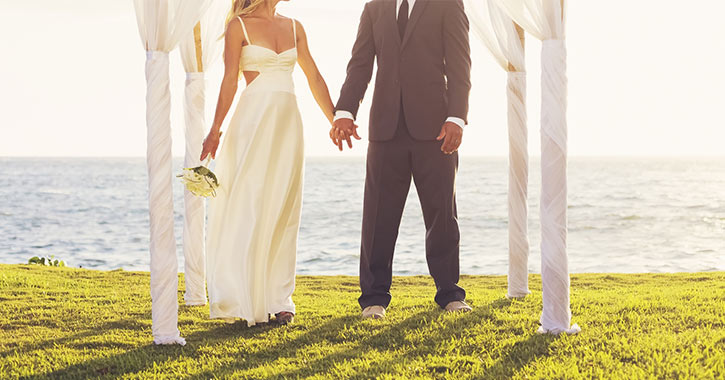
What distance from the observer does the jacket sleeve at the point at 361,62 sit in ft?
15.5

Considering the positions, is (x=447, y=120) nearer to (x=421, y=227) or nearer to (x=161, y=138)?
(x=161, y=138)

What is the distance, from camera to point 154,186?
396 centimetres

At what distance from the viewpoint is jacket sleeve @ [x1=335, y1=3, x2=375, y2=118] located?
4.71m

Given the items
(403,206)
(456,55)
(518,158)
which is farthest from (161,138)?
(518,158)

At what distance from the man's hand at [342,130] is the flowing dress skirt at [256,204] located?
0.24 metres

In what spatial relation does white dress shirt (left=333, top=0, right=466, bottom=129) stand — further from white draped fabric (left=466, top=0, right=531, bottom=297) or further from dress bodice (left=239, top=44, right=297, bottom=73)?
white draped fabric (left=466, top=0, right=531, bottom=297)

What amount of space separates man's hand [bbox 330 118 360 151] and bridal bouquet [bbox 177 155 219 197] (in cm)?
87

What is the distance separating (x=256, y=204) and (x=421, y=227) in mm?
22030

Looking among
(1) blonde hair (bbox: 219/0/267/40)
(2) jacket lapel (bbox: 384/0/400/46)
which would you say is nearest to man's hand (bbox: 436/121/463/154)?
(2) jacket lapel (bbox: 384/0/400/46)

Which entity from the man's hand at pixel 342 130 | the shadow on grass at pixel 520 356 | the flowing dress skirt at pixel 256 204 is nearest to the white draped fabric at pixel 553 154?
the shadow on grass at pixel 520 356

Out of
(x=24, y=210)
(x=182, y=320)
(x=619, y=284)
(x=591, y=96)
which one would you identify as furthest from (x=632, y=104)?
(x=182, y=320)

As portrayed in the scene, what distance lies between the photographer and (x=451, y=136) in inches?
174

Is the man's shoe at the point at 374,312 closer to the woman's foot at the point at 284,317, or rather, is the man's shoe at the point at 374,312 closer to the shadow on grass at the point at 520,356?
the woman's foot at the point at 284,317

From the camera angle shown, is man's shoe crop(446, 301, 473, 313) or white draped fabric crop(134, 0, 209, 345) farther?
man's shoe crop(446, 301, 473, 313)
